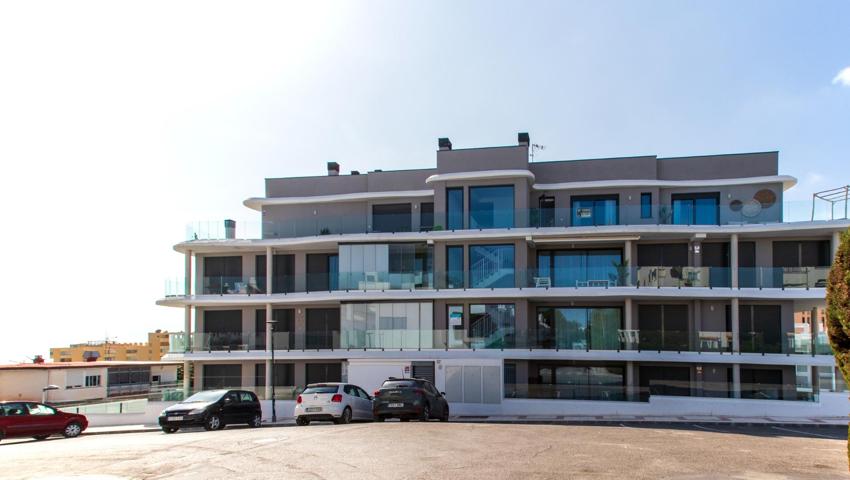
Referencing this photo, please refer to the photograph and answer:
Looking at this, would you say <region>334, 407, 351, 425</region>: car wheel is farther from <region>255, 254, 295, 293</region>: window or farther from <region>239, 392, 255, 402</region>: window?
<region>255, 254, 295, 293</region>: window

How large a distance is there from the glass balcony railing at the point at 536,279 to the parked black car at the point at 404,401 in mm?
9747

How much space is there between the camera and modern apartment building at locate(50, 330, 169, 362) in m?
92.0

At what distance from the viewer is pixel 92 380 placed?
4612cm

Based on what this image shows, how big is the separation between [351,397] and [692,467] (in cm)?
1333

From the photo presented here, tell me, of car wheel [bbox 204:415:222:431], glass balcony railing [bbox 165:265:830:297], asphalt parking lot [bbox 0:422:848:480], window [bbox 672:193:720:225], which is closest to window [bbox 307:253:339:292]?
glass balcony railing [bbox 165:265:830:297]

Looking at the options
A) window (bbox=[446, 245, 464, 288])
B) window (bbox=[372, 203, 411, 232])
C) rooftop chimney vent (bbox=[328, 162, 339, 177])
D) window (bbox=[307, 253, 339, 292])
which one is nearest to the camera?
window (bbox=[446, 245, 464, 288])

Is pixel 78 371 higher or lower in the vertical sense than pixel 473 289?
lower

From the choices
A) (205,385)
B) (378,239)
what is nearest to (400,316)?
(378,239)

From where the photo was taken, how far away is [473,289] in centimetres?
3247

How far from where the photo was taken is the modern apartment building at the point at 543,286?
99.2 ft

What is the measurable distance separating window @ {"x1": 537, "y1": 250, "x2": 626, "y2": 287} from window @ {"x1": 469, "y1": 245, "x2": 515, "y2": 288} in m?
1.46

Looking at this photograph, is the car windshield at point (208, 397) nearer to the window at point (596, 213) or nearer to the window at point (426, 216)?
the window at point (426, 216)

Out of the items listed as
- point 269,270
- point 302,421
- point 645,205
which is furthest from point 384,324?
point 645,205

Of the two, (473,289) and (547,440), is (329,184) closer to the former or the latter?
(473,289)
